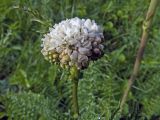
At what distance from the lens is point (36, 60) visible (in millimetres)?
2283

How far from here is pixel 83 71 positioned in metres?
1.85

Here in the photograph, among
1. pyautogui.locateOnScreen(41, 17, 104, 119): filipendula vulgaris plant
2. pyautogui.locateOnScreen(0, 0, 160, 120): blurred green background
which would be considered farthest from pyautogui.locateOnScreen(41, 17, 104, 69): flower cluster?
pyautogui.locateOnScreen(0, 0, 160, 120): blurred green background

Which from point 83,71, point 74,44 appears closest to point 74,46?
point 74,44

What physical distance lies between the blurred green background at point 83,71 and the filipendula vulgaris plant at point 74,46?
13.8 inches

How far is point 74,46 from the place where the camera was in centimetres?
136

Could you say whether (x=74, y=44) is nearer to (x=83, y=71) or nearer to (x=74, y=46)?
(x=74, y=46)

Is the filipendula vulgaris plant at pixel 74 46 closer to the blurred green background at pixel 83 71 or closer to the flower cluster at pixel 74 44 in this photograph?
the flower cluster at pixel 74 44

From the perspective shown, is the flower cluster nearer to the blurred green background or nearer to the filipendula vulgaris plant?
the filipendula vulgaris plant

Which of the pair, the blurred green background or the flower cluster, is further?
the blurred green background

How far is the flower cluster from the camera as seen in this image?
135cm

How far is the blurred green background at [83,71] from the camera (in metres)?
1.81

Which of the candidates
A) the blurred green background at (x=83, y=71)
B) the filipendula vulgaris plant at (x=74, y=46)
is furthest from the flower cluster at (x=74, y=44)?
the blurred green background at (x=83, y=71)

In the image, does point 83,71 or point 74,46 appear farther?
point 83,71

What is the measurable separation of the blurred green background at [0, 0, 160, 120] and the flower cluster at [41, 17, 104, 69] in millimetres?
356
